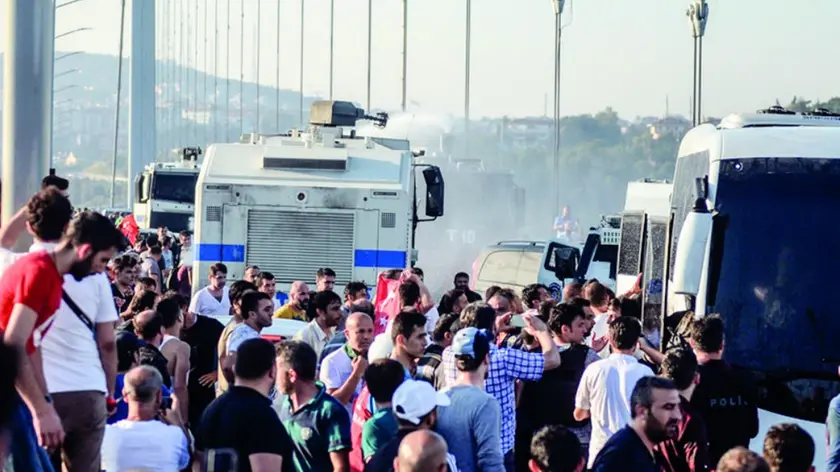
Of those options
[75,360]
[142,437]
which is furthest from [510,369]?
[75,360]

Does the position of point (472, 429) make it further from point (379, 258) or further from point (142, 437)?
point (379, 258)

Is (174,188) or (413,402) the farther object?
(174,188)

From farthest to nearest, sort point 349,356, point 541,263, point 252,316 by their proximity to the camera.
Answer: point 541,263
point 252,316
point 349,356

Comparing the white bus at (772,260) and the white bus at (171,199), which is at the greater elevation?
the white bus at (171,199)

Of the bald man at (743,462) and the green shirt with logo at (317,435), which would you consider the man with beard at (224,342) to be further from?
the bald man at (743,462)

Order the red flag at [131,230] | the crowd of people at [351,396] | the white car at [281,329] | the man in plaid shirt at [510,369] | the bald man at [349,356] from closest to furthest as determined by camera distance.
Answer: the crowd of people at [351,396] → the man in plaid shirt at [510,369] → the bald man at [349,356] → the white car at [281,329] → the red flag at [131,230]

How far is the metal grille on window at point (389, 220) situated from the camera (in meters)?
21.7

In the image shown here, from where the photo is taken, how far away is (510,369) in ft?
31.4

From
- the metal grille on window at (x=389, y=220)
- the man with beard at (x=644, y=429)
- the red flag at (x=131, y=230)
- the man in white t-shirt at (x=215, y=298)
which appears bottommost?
the man with beard at (x=644, y=429)

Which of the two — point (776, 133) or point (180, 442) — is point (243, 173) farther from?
point (180, 442)

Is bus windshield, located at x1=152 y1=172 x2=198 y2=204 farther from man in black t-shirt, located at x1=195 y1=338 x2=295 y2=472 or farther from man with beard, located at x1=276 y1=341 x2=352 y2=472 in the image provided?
man in black t-shirt, located at x1=195 y1=338 x2=295 y2=472

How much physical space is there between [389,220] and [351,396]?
39.6 feet

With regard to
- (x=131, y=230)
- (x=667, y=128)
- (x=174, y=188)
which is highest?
(x=667, y=128)

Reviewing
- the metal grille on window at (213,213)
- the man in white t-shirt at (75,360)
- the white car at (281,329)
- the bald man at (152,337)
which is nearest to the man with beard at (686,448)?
the man in white t-shirt at (75,360)
